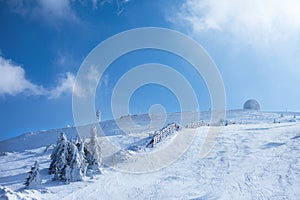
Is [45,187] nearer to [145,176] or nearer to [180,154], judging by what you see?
[145,176]

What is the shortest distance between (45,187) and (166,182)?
307 inches

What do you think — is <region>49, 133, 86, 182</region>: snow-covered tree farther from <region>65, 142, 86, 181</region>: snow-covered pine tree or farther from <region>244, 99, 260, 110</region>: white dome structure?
<region>244, 99, 260, 110</region>: white dome structure

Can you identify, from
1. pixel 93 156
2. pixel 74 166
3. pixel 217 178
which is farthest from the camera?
pixel 93 156

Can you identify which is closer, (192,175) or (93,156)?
(192,175)

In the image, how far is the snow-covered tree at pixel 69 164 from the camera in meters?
21.5

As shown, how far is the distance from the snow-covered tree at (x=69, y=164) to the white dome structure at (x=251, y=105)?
243 ft

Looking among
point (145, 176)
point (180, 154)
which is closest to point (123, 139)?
point (180, 154)

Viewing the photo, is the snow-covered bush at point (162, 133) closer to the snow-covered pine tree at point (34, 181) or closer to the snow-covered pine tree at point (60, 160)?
the snow-covered pine tree at point (60, 160)

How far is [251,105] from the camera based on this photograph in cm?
8900

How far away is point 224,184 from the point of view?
1909 cm

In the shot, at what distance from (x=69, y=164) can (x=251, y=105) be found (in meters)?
75.5

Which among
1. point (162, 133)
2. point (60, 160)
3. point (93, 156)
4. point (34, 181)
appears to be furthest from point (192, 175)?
point (162, 133)

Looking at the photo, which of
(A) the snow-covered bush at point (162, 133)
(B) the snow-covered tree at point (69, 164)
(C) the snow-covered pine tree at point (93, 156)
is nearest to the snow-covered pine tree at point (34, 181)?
(B) the snow-covered tree at point (69, 164)

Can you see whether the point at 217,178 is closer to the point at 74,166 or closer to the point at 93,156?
the point at 93,156
